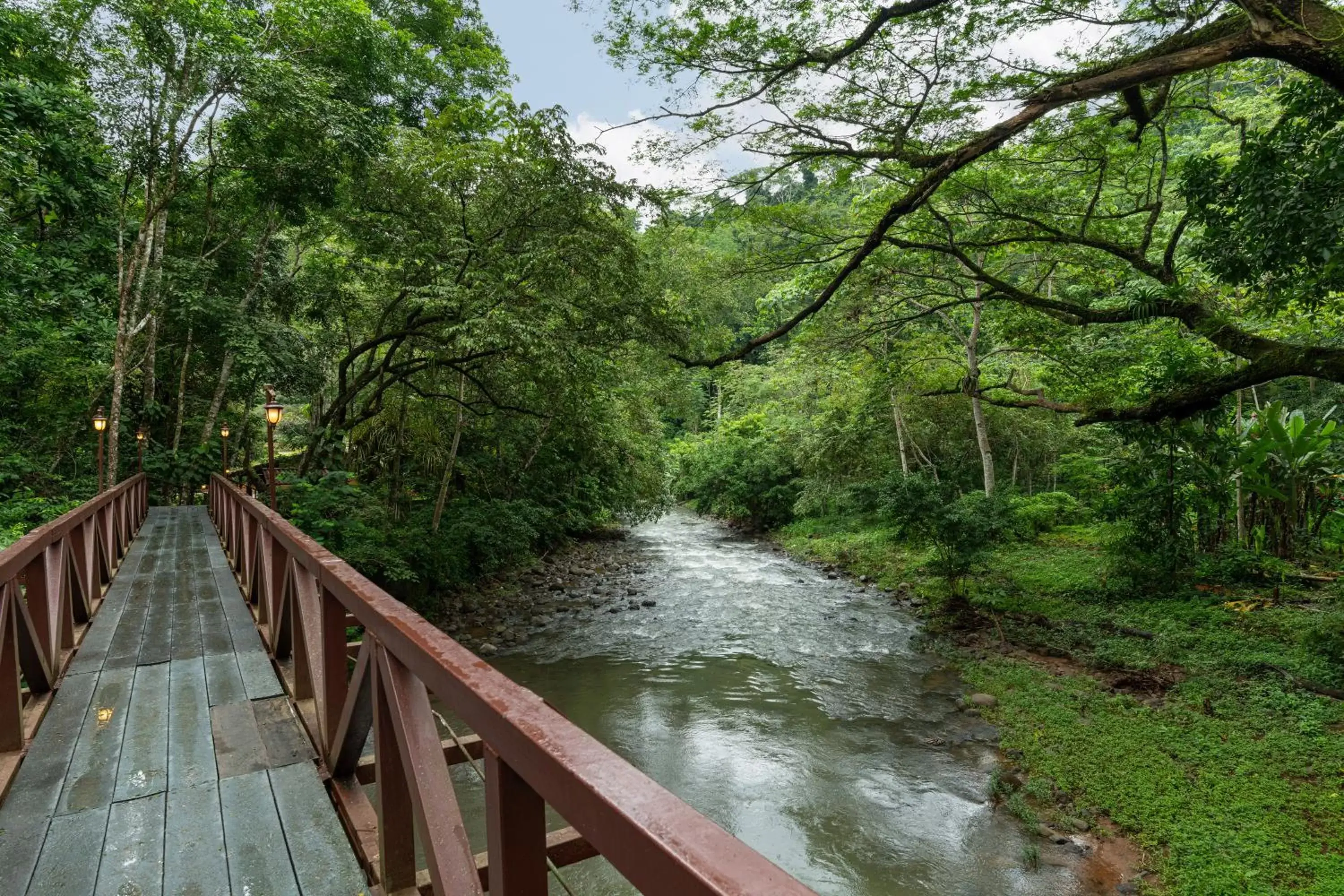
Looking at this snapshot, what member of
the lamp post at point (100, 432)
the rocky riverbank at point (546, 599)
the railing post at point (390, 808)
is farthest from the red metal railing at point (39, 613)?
the lamp post at point (100, 432)

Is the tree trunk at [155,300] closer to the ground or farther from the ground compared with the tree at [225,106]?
closer to the ground

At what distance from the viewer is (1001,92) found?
635cm

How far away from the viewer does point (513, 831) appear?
119cm

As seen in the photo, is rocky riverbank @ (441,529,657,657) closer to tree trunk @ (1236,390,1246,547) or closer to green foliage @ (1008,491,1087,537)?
green foliage @ (1008,491,1087,537)

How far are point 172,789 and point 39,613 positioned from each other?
5.84 ft

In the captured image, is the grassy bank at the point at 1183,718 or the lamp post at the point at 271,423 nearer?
the grassy bank at the point at 1183,718

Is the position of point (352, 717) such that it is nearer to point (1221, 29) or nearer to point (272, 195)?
point (1221, 29)

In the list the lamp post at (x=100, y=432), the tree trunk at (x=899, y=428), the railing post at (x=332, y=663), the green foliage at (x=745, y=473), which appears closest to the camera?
the railing post at (x=332, y=663)

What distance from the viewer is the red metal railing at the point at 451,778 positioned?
31.1 inches

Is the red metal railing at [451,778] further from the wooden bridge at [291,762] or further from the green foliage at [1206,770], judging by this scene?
the green foliage at [1206,770]

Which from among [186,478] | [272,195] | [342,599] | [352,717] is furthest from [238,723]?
[186,478]

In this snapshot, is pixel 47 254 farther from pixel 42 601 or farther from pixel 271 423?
pixel 42 601

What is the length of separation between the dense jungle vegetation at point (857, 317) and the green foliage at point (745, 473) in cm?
258

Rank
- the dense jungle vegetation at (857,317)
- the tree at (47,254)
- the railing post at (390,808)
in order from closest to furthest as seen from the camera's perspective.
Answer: the railing post at (390,808) < the dense jungle vegetation at (857,317) < the tree at (47,254)
